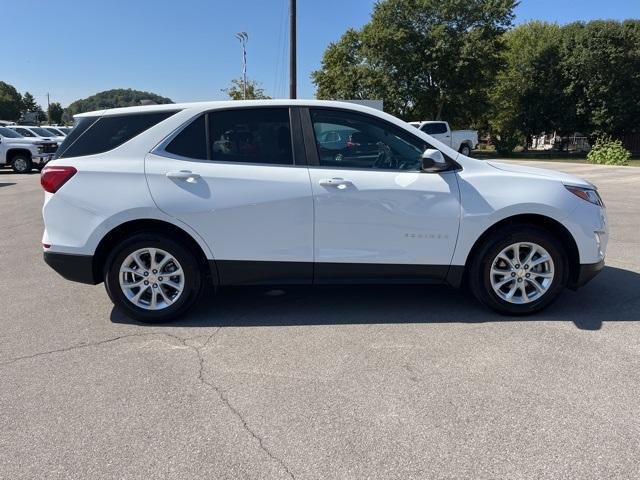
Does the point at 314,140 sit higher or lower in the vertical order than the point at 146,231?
higher

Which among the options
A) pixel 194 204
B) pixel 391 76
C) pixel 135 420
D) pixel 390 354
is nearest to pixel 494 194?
pixel 390 354

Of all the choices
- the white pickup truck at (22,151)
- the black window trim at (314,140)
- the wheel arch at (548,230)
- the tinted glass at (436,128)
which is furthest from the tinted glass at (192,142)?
the tinted glass at (436,128)

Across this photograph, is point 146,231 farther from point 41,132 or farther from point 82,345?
point 41,132

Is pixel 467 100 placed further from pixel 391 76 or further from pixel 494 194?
pixel 494 194

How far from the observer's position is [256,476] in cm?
250

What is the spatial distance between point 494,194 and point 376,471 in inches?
102

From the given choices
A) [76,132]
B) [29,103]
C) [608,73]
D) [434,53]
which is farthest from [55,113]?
[76,132]

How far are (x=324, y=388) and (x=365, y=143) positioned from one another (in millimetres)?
2097

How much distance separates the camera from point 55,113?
12206 cm

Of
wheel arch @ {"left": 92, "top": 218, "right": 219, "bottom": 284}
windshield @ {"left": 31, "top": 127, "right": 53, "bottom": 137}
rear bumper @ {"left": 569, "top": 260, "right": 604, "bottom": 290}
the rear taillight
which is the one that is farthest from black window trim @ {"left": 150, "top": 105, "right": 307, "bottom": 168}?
windshield @ {"left": 31, "top": 127, "right": 53, "bottom": 137}

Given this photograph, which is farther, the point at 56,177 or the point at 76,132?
the point at 76,132

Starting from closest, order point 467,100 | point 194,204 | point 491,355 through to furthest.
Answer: point 491,355, point 194,204, point 467,100

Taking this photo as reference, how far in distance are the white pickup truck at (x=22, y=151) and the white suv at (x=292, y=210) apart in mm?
18825

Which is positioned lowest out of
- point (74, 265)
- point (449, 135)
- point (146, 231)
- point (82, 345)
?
point (82, 345)
